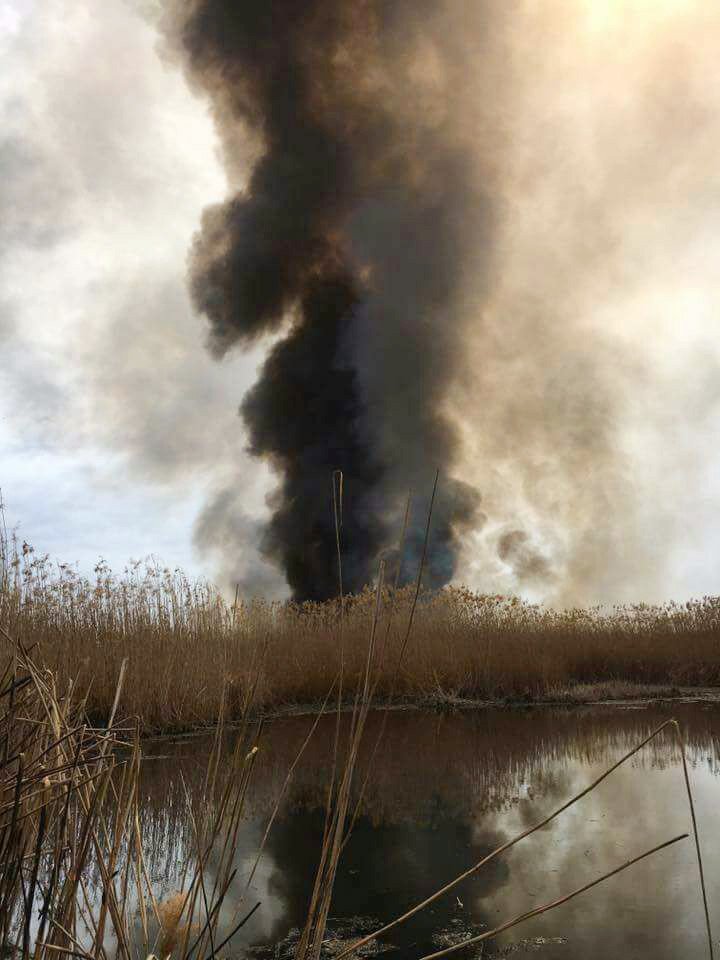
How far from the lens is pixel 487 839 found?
12.7 feet

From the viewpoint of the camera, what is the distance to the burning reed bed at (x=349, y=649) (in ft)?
25.6

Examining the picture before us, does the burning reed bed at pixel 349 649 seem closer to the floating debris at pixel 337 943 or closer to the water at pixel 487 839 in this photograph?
the water at pixel 487 839

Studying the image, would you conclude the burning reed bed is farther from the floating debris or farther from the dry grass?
the floating debris

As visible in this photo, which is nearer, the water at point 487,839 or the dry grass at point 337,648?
the water at point 487,839

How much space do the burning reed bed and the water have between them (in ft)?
2.96

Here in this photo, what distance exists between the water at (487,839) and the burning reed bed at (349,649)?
2.96 feet

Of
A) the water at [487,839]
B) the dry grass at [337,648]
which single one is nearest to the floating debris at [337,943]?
the water at [487,839]

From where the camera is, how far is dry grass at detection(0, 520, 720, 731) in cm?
779

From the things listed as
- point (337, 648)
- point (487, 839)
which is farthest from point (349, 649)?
point (487, 839)

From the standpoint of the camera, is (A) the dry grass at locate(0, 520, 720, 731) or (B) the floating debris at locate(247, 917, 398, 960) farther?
(A) the dry grass at locate(0, 520, 720, 731)

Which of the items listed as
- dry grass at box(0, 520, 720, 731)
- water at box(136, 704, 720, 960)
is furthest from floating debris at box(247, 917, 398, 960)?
dry grass at box(0, 520, 720, 731)

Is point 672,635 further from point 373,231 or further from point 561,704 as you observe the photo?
point 373,231

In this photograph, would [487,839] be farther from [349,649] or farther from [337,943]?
[349,649]

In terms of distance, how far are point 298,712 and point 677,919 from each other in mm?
7094
